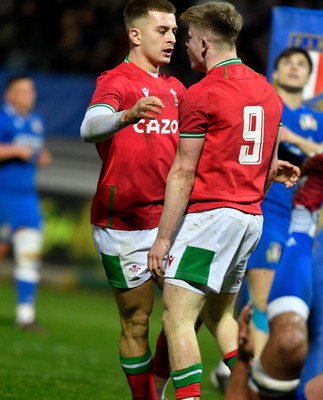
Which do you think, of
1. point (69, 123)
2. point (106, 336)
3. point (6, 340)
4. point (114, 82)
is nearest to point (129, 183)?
point (114, 82)

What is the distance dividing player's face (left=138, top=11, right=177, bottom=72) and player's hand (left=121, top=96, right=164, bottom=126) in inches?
42.3

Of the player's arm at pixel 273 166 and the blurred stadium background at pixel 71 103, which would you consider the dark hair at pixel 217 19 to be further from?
the blurred stadium background at pixel 71 103

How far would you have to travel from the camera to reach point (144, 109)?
18.2 feet

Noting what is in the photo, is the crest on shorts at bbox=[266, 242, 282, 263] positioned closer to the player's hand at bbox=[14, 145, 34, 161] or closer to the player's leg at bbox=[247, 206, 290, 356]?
the player's leg at bbox=[247, 206, 290, 356]

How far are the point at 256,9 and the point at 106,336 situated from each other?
7.55 metres

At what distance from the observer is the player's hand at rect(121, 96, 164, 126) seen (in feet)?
18.1

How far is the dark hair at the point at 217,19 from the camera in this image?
5.76 m

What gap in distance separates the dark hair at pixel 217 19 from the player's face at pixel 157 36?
79cm

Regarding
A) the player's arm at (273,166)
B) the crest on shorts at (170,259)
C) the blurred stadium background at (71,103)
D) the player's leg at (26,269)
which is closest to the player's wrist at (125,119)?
the crest on shorts at (170,259)

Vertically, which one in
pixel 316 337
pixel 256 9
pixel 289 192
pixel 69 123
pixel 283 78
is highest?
pixel 316 337

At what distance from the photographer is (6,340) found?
11.0 meters

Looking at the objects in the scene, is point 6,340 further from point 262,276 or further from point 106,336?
point 262,276

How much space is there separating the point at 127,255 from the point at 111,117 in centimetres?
103

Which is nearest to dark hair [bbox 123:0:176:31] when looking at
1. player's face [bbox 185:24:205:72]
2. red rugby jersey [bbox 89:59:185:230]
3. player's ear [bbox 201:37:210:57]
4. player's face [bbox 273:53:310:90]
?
red rugby jersey [bbox 89:59:185:230]
